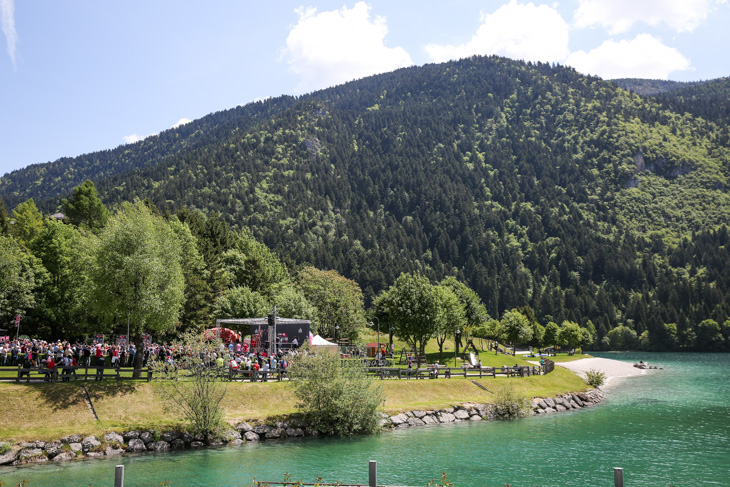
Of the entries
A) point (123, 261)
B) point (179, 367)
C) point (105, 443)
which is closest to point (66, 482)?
point (105, 443)

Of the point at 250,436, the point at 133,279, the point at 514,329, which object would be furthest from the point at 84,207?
the point at 514,329

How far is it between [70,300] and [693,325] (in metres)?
180

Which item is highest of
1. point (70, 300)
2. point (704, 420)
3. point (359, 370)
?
point (70, 300)

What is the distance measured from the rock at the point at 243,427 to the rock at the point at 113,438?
6358 mm

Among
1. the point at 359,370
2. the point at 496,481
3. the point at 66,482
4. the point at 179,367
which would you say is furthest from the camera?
the point at 359,370

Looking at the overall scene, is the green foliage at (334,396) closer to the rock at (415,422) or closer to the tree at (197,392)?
the rock at (415,422)

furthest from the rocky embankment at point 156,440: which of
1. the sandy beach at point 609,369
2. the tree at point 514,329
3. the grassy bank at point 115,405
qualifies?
the tree at point 514,329

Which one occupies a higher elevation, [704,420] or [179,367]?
[179,367]

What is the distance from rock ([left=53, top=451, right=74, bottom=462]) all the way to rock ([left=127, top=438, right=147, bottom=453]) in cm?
282

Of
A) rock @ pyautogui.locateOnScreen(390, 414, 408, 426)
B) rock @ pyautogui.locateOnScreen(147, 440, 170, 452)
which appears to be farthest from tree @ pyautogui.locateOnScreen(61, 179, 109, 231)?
rock @ pyautogui.locateOnScreen(390, 414, 408, 426)

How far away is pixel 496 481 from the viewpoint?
25.8 m

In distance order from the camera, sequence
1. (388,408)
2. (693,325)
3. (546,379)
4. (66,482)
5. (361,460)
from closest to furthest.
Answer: (66,482)
(361,460)
(388,408)
(546,379)
(693,325)

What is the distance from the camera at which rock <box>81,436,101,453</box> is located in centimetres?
2894

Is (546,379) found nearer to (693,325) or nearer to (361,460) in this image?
(361,460)
